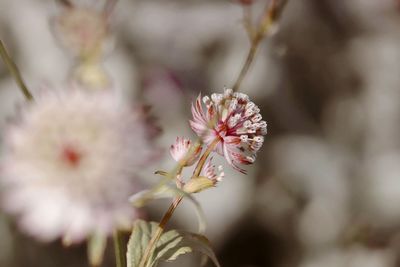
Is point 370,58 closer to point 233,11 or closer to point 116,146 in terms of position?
point 233,11

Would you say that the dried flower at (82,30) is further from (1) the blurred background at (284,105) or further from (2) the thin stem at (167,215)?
(1) the blurred background at (284,105)

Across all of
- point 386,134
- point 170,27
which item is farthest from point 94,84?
point 386,134

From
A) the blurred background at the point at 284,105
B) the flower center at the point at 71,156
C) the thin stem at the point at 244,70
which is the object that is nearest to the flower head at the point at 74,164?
the flower center at the point at 71,156

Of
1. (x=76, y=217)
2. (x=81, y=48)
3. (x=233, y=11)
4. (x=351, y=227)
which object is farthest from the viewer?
(x=233, y=11)

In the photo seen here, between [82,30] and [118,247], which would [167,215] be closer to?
[118,247]

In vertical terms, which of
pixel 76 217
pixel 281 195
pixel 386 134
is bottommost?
pixel 281 195
